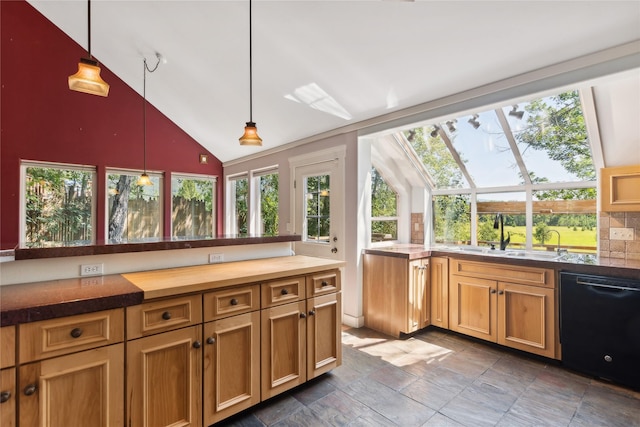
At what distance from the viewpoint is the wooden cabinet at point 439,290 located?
329 centimetres

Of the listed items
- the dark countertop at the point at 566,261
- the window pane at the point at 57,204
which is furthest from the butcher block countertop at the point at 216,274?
the window pane at the point at 57,204

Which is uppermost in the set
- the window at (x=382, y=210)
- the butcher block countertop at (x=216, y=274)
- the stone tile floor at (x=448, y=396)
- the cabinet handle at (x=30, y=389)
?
the window at (x=382, y=210)

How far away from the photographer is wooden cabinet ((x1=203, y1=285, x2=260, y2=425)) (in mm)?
1782

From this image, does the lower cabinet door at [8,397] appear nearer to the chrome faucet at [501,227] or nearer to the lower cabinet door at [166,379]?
the lower cabinet door at [166,379]

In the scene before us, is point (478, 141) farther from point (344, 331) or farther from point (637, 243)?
point (344, 331)

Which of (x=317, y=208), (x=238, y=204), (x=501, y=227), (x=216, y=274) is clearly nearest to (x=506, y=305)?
(x=501, y=227)

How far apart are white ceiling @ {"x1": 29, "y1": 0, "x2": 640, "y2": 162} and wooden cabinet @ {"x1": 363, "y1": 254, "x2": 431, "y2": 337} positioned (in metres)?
1.61

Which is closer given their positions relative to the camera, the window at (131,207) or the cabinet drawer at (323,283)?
the cabinet drawer at (323,283)

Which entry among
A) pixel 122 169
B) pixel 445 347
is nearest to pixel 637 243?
pixel 445 347

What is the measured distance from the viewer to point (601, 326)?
7.73ft

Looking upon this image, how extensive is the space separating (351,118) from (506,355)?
109 inches

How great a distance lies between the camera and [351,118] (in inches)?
137

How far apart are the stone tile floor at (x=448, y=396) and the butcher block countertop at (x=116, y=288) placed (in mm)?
891

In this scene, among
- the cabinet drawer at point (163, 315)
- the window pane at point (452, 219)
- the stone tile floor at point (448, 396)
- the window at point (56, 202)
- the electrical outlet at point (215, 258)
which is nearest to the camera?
the cabinet drawer at point (163, 315)
